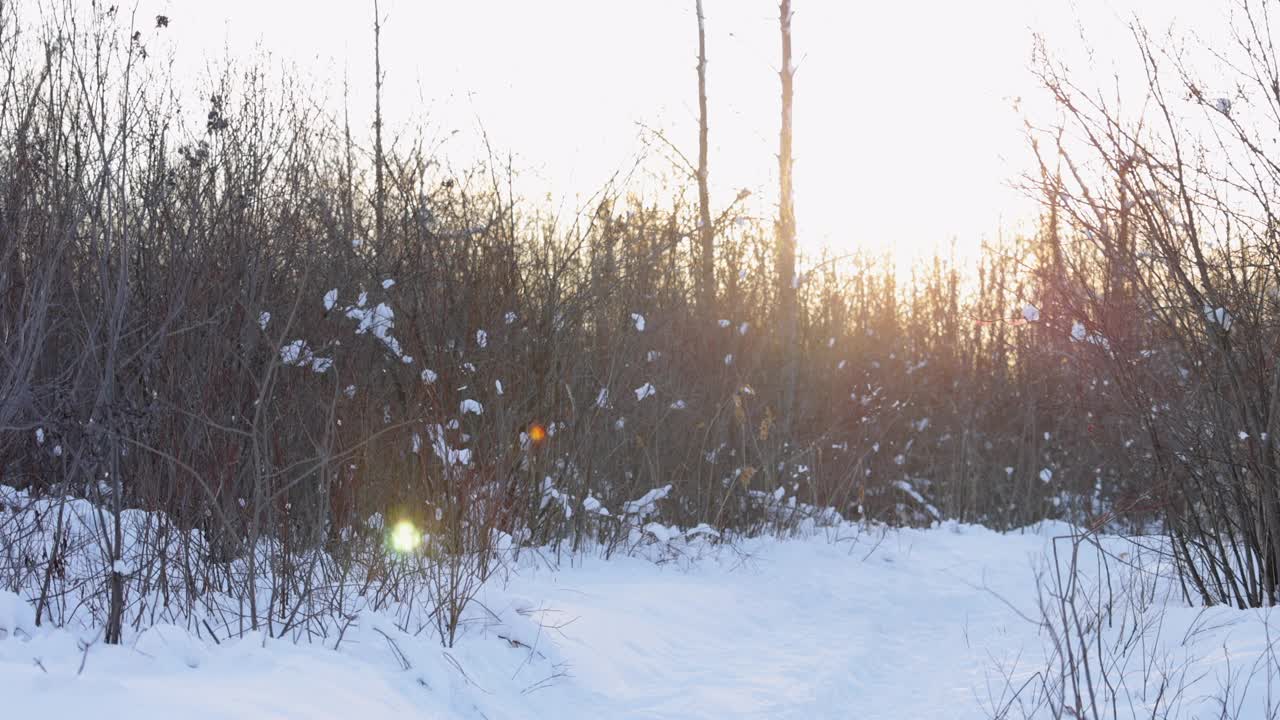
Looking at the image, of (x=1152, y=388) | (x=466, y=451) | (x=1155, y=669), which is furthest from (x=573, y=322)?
(x=1155, y=669)

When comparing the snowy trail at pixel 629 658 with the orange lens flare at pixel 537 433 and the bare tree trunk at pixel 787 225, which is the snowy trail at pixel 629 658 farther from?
the bare tree trunk at pixel 787 225

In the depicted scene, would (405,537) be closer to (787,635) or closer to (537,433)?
(537,433)

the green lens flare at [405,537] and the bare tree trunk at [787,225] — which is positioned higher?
the bare tree trunk at [787,225]

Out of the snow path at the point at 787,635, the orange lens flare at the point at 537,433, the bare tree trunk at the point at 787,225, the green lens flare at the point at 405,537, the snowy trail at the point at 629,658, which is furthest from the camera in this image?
the bare tree trunk at the point at 787,225

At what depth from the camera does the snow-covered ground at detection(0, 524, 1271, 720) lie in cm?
315

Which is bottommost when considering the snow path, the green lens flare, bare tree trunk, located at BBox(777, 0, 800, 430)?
the snow path

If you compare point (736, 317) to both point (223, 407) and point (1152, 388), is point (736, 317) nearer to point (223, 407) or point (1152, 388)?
point (1152, 388)

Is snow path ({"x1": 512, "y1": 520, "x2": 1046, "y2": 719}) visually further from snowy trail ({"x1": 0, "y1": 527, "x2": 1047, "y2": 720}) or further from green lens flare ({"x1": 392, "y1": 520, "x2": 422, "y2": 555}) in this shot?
green lens flare ({"x1": 392, "y1": 520, "x2": 422, "y2": 555})

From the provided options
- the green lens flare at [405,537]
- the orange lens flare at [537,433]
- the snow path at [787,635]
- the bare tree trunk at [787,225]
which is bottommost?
the snow path at [787,635]

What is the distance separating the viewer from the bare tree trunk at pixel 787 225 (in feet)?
38.0

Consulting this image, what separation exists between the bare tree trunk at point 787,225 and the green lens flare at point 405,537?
6120 mm

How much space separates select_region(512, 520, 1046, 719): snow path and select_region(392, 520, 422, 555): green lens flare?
24.8 inches

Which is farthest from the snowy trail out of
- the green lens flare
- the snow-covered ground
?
the green lens flare

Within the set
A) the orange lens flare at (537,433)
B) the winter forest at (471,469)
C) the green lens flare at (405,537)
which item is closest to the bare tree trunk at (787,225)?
the winter forest at (471,469)
